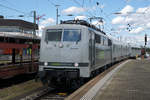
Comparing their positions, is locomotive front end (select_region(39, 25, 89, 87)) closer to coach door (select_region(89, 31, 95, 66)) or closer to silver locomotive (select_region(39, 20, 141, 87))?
silver locomotive (select_region(39, 20, 141, 87))

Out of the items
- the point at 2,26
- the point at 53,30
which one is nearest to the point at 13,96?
the point at 53,30

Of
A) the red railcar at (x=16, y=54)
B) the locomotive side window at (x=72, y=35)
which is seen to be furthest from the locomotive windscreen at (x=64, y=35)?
the red railcar at (x=16, y=54)

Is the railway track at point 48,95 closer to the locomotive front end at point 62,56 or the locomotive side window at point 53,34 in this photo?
the locomotive front end at point 62,56

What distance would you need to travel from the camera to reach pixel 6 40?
12.6 metres

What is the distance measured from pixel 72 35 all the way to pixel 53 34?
3.32 feet

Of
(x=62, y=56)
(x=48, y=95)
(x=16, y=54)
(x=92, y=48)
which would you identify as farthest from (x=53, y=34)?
(x=16, y=54)

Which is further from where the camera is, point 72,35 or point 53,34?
point 53,34

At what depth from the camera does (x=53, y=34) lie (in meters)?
10.5

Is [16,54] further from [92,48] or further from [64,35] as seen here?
[92,48]

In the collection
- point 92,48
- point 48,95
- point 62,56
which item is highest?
point 92,48

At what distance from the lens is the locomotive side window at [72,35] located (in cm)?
1015

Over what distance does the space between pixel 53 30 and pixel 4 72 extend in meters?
3.86

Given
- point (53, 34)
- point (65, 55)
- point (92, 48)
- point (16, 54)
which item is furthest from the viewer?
point (16, 54)

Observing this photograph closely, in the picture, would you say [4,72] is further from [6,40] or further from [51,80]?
[51,80]
